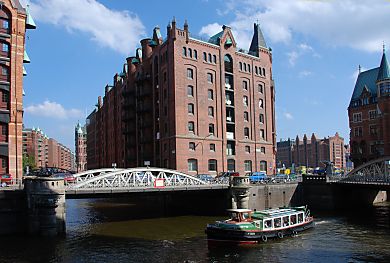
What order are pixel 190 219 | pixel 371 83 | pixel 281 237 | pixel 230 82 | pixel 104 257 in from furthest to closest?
pixel 371 83 → pixel 230 82 → pixel 190 219 → pixel 281 237 → pixel 104 257

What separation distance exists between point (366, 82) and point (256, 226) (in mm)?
71867

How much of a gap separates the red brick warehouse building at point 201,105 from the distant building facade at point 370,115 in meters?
22.4

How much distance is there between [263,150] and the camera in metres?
75.5

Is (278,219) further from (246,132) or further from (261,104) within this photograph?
(261,104)

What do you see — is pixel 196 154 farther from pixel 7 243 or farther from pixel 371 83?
pixel 371 83

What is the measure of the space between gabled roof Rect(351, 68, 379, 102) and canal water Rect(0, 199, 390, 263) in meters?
54.2

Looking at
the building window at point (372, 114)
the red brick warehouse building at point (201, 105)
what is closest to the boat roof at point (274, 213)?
the red brick warehouse building at point (201, 105)

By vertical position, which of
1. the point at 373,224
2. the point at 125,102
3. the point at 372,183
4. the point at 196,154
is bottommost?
the point at 373,224

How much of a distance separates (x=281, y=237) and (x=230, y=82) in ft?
134

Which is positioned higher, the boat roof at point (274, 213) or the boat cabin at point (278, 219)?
the boat roof at point (274, 213)

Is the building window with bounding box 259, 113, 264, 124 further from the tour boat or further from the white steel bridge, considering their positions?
the tour boat

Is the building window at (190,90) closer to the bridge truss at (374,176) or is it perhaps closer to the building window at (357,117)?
the bridge truss at (374,176)

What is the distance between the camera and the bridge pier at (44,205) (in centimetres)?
3466

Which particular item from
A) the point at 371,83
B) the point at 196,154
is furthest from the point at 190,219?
the point at 371,83
